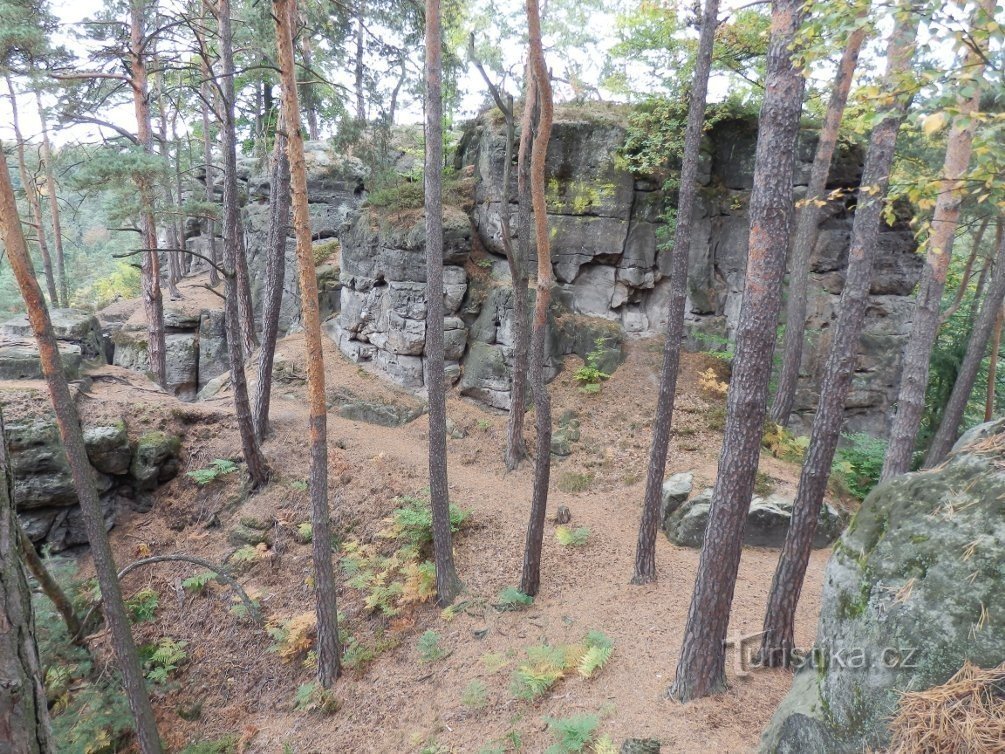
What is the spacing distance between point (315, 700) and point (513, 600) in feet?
10.8

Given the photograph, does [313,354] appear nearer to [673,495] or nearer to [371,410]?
[673,495]

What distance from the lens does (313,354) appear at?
7.50m

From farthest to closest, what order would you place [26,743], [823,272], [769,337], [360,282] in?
[360,282] < [823,272] < [769,337] < [26,743]

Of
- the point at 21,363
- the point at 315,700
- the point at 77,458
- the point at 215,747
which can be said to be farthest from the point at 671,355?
the point at 21,363

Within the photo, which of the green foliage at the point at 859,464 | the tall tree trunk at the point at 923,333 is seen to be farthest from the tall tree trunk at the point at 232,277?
the green foliage at the point at 859,464

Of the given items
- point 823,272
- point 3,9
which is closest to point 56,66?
point 3,9

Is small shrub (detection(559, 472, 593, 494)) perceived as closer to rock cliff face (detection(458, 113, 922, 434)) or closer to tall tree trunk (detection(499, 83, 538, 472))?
tall tree trunk (detection(499, 83, 538, 472))

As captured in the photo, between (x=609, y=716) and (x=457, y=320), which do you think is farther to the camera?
(x=457, y=320)

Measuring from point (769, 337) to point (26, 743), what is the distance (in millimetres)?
5204

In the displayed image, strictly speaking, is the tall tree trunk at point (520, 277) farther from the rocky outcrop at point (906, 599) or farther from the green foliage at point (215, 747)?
the green foliage at point (215, 747)

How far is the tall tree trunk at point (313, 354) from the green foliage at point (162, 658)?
2625mm

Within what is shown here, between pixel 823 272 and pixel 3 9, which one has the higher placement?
pixel 3 9

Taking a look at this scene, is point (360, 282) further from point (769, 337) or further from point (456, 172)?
point (769, 337)

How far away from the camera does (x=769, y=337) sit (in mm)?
4832
